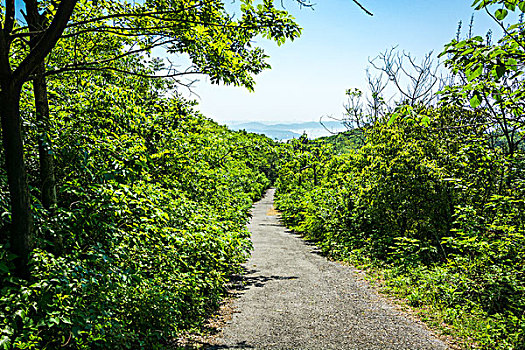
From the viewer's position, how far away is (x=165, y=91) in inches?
283

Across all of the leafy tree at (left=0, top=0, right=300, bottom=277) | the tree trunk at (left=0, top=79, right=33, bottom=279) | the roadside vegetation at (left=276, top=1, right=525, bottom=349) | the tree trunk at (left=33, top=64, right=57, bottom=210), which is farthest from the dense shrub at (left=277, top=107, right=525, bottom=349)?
the tree trunk at (left=33, top=64, right=57, bottom=210)

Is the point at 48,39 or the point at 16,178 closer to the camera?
the point at 48,39

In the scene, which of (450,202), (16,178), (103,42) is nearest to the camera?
(16,178)

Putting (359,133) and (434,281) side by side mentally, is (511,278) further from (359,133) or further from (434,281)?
(359,133)

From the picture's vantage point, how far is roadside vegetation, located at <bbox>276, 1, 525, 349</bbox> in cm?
418

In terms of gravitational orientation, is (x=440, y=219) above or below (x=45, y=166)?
below

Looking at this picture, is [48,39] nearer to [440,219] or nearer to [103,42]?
[103,42]

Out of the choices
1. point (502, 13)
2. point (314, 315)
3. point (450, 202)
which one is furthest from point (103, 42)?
point (450, 202)

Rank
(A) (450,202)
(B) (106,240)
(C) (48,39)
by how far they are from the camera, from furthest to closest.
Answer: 1. (A) (450,202)
2. (B) (106,240)
3. (C) (48,39)

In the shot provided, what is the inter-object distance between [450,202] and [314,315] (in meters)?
5.09

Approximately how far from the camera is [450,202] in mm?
8375

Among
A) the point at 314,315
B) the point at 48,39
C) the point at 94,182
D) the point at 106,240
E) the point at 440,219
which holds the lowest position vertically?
the point at 314,315

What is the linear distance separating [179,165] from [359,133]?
1033 centimetres

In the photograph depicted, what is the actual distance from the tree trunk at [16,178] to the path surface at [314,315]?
10.1 feet
